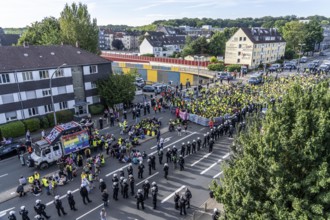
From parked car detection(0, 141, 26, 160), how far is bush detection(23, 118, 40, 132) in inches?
186

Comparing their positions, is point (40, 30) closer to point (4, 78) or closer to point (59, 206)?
point (4, 78)

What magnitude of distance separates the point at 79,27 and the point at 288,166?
46269 mm

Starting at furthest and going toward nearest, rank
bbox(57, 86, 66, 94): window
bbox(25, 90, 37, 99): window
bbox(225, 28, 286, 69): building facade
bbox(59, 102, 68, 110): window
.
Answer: bbox(225, 28, 286, 69): building facade → bbox(59, 102, 68, 110): window → bbox(57, 86, 66, 94): window → bbox(25, 90, 37, 99): window

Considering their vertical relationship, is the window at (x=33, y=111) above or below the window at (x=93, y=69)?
below

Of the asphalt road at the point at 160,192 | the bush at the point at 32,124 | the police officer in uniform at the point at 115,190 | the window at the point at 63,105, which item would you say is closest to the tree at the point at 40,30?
the window at the point at 63,105

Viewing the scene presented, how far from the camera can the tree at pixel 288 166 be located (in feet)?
27.4

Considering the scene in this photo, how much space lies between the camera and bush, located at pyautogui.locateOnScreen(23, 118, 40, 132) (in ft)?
95.1

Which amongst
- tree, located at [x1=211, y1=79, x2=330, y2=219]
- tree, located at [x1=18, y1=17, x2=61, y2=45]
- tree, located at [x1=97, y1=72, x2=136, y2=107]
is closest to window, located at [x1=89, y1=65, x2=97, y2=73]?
tree, located at [x1=97, y1=72, x2=136, y2=107]

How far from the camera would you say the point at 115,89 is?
34938mm

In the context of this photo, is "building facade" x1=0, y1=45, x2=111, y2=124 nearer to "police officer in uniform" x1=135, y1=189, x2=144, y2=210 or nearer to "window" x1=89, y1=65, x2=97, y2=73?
"window" x1=89, y1=65, x2=97, y2=73

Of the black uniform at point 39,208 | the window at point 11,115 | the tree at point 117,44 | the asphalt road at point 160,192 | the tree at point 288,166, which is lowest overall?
the asphalt road at point 160,192

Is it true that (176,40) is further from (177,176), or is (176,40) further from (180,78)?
(177,176)

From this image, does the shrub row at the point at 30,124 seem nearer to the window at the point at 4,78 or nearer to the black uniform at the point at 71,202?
the window at the point at 4,78

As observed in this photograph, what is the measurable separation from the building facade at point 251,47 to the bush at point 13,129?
5502 cm
